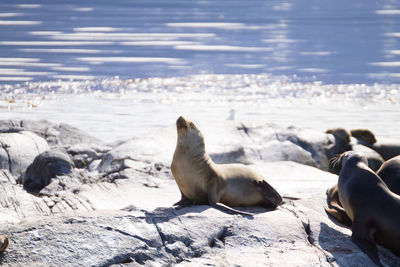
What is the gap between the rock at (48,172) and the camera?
864cm

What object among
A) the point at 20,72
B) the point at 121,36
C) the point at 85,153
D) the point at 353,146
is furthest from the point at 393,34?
the point at 85,153

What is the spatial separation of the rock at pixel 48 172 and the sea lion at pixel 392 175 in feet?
11.5

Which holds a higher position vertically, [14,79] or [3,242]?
[3,242]

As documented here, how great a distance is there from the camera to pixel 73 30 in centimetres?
2627

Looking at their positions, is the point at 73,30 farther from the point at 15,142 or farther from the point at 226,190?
the point at 226,190

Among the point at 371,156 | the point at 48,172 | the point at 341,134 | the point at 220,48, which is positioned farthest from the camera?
the point at 220,48

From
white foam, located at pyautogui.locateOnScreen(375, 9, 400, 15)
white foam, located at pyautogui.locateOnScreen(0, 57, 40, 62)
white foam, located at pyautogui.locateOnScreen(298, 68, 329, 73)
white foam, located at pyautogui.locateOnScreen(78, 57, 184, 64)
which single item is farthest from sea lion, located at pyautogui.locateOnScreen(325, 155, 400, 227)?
white foam, located at pyautogui.locateOnScreen(375, 9, 400, 15)

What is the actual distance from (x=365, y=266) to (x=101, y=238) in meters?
2.11

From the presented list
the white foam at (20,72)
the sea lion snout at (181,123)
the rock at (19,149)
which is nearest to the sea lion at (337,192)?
the sea lion snout at (181,123)

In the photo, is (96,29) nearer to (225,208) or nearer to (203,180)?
(203,180)

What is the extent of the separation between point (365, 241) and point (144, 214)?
187cm

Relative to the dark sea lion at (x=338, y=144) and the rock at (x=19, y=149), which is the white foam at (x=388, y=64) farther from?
the rock at (x=19, y=149)

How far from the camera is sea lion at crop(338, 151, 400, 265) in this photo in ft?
20.3

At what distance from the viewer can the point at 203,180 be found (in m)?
6.43
